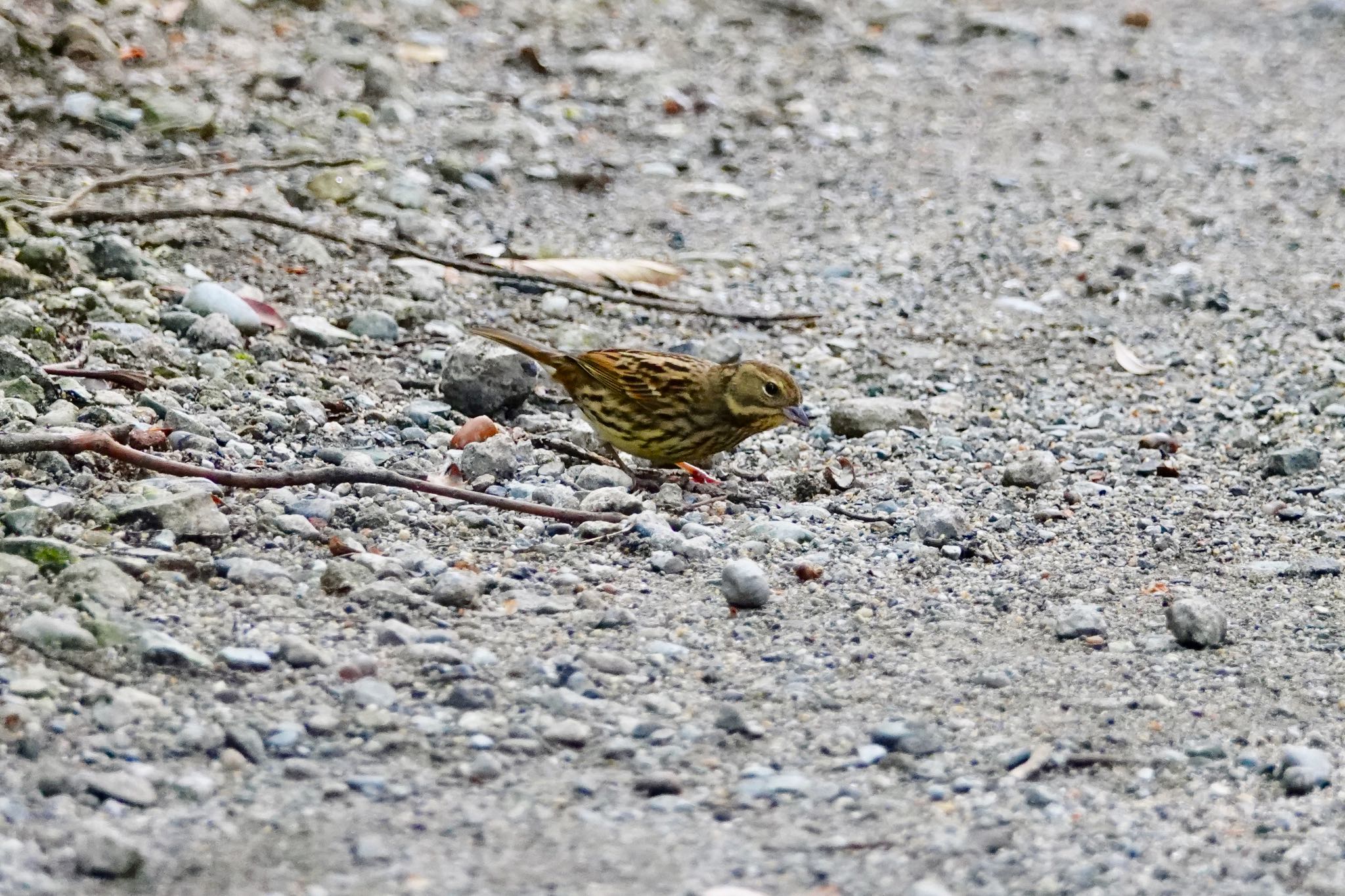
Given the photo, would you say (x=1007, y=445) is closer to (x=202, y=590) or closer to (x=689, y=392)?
(x=689, y=392)

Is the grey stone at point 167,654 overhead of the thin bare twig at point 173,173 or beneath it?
overhead

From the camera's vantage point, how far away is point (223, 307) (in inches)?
296

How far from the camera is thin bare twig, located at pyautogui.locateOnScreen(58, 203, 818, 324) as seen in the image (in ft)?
26.2

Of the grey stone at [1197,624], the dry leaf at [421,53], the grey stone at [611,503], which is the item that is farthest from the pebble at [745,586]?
the dry leaf at [421,53]

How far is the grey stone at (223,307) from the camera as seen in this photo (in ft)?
24.6

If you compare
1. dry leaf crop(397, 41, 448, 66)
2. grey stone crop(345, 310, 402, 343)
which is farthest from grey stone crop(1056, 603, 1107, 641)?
dry leaf crop(397, 41, 448, 66)

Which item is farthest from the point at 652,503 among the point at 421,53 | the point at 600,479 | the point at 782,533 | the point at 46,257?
the point at 421,53

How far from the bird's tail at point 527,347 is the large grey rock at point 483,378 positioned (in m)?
0.06

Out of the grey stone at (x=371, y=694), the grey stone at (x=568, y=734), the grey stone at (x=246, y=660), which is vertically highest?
the grey stone at (x=568, y=734)

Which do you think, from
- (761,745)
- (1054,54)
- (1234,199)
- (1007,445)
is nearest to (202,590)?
(761,745)

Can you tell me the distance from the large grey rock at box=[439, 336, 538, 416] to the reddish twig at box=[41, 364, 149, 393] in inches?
49.0

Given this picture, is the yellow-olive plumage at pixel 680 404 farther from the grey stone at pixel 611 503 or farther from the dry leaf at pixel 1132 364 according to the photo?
the dry leaf at pixel 1132 364

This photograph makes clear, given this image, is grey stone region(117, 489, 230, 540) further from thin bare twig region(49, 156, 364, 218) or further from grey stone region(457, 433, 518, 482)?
thin bare twig region(49, 156, 364, 218)

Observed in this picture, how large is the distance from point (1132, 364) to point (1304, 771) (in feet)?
14.2
